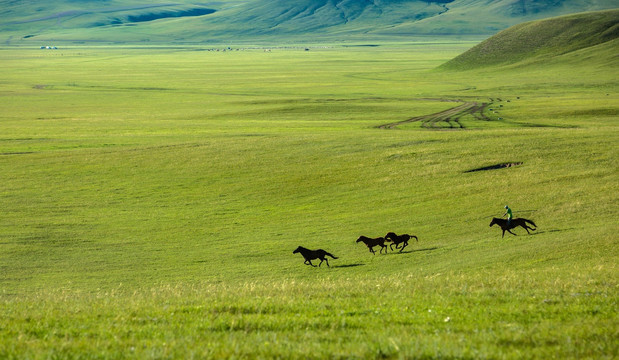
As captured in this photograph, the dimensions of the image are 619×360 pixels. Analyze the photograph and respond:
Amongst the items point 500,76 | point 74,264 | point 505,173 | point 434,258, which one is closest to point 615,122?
point 505,173

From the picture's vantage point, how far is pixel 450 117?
88125 mm

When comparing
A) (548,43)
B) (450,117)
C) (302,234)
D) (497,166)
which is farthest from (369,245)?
(548,43)

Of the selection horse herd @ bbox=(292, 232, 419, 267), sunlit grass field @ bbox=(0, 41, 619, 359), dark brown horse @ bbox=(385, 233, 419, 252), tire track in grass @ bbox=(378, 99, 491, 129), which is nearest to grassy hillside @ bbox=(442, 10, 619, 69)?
tire track in grass @ bbox=(378, 99, 491, 129)

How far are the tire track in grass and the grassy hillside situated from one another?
285ft

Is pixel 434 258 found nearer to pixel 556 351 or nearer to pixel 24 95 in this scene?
pixel 556 351

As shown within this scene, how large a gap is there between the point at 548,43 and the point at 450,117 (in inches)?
4584

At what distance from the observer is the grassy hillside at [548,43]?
181250mm

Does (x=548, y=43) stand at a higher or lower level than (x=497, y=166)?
lower

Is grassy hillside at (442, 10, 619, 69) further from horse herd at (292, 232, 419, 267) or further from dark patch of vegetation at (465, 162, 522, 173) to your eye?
horse herd at (292, 232, 419, 267)

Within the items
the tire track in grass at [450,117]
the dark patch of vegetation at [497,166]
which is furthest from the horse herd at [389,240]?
the tire track in grass at [450,117]

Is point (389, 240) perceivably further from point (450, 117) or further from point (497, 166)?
point (450, 117)

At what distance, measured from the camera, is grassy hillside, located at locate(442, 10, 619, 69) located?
181 meters

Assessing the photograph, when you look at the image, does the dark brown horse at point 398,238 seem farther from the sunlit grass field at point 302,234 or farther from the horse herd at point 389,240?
the sunlit grass field at point 302,234

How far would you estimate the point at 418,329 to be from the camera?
39.8 feet
